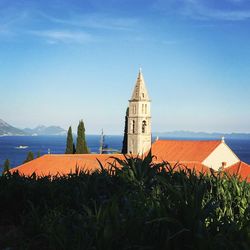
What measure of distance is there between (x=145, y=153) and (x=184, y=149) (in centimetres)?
432

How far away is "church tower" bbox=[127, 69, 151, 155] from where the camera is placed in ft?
157

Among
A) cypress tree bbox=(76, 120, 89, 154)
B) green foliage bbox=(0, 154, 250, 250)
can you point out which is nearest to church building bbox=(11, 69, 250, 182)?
cypress tree bbox=(76, 120, 89, 154)

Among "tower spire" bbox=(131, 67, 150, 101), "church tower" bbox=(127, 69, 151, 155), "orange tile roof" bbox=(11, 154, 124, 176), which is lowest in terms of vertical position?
"orange tile roof" bbox=(11, 154, 124, 176)

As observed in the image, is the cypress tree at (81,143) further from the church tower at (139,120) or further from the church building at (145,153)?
the church building at (145,153)

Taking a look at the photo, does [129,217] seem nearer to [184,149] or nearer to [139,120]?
[184,149]

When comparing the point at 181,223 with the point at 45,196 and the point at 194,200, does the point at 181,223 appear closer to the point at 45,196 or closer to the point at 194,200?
the point at 194,200

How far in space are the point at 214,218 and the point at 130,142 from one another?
43.7 metres

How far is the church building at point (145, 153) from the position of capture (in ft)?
111

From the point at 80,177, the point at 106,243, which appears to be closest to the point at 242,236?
the point at 106,243

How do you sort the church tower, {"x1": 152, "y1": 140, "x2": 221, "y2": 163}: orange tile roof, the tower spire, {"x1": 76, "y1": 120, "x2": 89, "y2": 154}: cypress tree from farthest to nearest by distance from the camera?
{"x1": 76, "y1": 120, "x2": 89, "y2": 154}: cypress tree, the tower spire, the church tower, {"x1": 152, "y1": 140, "x2": 221, "y2": 163}: orange tile roof

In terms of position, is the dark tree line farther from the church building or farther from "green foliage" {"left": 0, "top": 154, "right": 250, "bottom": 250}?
"green foliage" {"left": 0, "top": 154, "right": 250, "bottom": 250}

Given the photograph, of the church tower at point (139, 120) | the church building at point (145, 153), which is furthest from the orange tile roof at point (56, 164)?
the church tower at point (139, 120)

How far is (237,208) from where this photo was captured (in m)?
5.91

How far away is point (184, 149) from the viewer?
136ft
